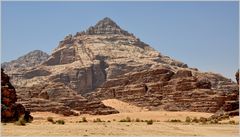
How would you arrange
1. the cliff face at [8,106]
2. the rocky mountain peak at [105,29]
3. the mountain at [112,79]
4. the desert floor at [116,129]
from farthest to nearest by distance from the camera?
the rocky mountain peak at [105,29], the mountain at [112,79], the cliff face at [8,106], the desert floor at [116,129]

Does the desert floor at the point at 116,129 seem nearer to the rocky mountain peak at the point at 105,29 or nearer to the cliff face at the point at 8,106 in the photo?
the cliff face at the point at 8,106

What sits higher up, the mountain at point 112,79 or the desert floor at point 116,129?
the mountain at point 112,79

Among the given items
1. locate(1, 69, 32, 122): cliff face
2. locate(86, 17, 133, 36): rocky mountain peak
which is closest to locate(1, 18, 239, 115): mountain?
locate(86, 17, 133, 36): rocky mountain peak

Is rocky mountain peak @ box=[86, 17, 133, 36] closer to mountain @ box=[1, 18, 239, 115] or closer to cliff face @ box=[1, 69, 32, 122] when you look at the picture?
mountain @ box=[1, 18, 239, 115]

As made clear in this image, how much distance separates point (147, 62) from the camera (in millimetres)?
129750

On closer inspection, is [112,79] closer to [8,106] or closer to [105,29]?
[8,106]

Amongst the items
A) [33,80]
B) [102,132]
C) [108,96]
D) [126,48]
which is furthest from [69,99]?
[126,48]

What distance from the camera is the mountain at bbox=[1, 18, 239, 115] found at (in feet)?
202

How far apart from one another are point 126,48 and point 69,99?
8543 centimetres

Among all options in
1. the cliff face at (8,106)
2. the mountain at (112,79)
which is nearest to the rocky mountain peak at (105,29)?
the mountain at (112,79)

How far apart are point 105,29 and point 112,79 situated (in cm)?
8896

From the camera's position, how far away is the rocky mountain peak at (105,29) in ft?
547

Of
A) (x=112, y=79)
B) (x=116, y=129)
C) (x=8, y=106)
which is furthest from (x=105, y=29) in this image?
(x=116, y=129)

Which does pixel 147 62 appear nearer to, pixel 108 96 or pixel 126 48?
pixel 126 48
